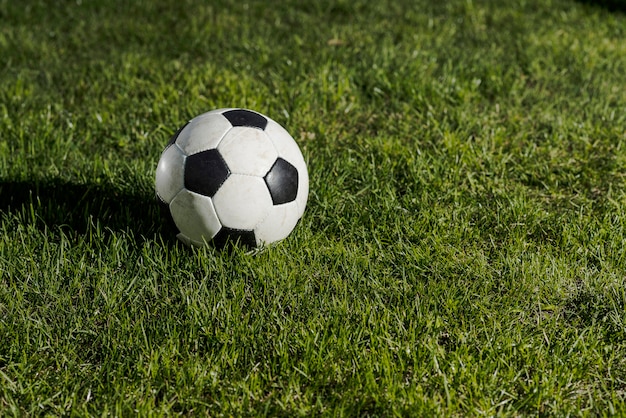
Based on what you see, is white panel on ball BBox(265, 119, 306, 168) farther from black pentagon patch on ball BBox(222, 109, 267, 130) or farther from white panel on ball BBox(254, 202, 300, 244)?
white panel on ball BBox(254, 202, 300, 244)

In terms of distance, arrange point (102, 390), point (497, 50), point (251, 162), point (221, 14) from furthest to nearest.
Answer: point (221, 14) → point (497, 50) → point (251, 162) → point (102, 390)

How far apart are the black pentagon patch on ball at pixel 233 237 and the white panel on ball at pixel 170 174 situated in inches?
10.7

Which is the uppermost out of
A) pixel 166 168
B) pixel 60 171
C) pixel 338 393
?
pixel 166 168

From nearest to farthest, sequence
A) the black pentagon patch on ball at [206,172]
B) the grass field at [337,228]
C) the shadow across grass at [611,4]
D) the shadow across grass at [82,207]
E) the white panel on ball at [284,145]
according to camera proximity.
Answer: the grass field at [337,228] < the black pentagon patch on ball at [206,172] < the white panel on ball at [284,145] < the shadow across grass at [82,207] < the shadow across grass at [611,4]

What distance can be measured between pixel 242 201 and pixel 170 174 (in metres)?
0.36

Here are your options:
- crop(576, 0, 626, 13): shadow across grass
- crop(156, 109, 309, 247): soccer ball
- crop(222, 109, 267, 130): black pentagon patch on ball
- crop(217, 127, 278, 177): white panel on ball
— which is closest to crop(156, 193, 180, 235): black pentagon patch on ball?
crop(156, 109, 309, 247): soccer ball

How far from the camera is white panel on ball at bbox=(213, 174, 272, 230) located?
326cm

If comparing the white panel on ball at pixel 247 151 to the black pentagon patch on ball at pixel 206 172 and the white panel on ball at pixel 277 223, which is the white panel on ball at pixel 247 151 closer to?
the black pentagon patch on ball at pixel 206 172

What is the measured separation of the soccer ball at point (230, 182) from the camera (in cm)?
327

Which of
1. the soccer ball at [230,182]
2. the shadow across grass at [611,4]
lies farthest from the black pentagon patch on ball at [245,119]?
the shadow across grass at [611,4]

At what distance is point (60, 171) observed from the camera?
4.23m

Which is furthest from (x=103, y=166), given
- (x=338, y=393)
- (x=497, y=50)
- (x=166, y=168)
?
(x=497, y=50)

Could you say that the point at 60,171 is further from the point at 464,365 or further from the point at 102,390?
the point at 464,365

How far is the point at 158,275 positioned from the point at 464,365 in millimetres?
1409
